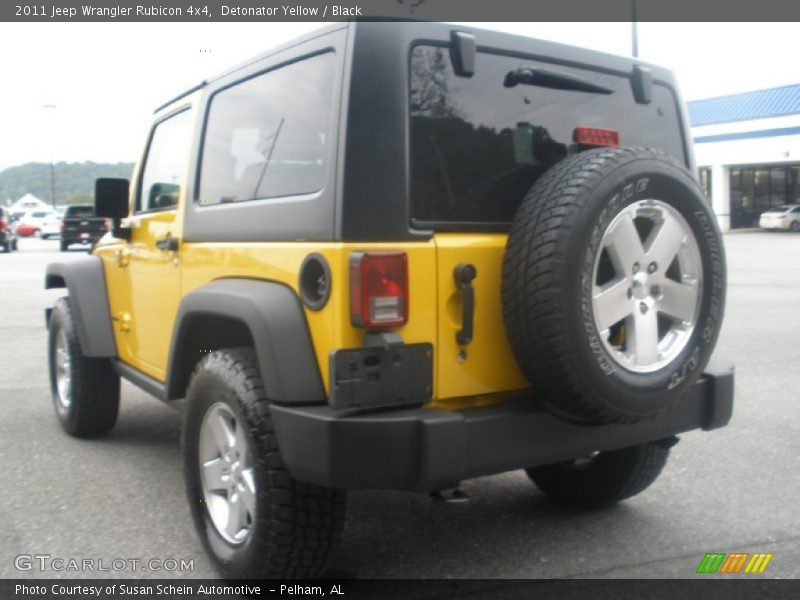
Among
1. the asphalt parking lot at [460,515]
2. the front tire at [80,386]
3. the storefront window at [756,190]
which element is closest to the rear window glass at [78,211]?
the asphalt parking lot at [460,515]

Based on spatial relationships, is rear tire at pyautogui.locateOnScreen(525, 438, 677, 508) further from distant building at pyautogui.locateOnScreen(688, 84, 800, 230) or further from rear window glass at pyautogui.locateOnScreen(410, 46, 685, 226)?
distant building at pyautogui.locateOnScreen(688, 84, 800, 230)

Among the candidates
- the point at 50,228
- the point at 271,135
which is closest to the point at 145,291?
the point at 271,135

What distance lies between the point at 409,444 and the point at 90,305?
9.29ft

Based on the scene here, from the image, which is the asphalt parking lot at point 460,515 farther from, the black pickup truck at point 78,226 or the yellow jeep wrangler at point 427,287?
the black pickup truck at point 78,226

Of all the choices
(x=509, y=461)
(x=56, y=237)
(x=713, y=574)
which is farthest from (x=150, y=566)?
(x=56, y=237)

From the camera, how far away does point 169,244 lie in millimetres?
3805

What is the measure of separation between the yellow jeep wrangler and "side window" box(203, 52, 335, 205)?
15 mm

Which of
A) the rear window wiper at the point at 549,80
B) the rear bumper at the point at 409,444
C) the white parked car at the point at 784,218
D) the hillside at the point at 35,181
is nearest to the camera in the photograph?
the rear bumper at the point at 409,444

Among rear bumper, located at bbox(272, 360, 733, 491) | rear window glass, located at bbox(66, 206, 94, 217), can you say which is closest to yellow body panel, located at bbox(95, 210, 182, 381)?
rear bumper, located at bbox(272, 360, 733, 491)

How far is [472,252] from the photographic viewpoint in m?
2.88

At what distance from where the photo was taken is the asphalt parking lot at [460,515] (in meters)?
3.38

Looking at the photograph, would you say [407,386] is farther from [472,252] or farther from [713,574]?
[713,574]

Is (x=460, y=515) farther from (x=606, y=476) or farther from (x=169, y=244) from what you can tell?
(x=169, y=244)

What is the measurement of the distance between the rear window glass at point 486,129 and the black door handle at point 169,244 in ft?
4.60
